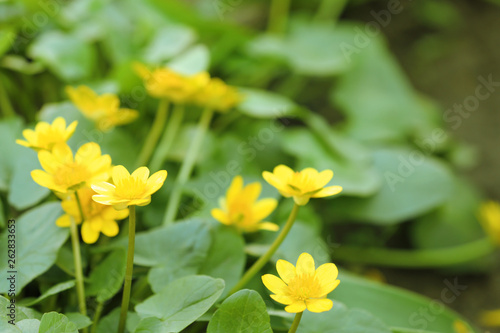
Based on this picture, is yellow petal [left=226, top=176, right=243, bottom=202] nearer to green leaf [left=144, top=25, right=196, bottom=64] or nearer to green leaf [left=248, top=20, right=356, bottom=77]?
green leaf [left=144, top=25, right=196, bottom=64]

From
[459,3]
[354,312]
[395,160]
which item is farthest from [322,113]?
[354,312]

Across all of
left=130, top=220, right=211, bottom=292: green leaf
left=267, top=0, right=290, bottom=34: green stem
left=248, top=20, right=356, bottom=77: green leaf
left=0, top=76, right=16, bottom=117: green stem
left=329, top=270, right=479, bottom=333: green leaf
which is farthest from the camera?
left=267, top=0, right=290, bottom=34: green stem

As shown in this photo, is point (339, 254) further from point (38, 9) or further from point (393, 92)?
point (38, 9)

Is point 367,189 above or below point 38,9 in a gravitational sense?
below

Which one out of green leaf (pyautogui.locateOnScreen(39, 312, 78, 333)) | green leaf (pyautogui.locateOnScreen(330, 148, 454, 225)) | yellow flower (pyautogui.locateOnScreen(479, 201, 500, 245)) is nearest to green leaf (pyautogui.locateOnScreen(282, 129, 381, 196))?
green leaf (pyautogui.locateOnScreen(330, 148, 454, 225))

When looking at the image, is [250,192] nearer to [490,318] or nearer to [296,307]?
[296,307]

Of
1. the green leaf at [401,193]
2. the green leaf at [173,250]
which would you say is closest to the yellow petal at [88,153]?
the green leaf at [173,250]
